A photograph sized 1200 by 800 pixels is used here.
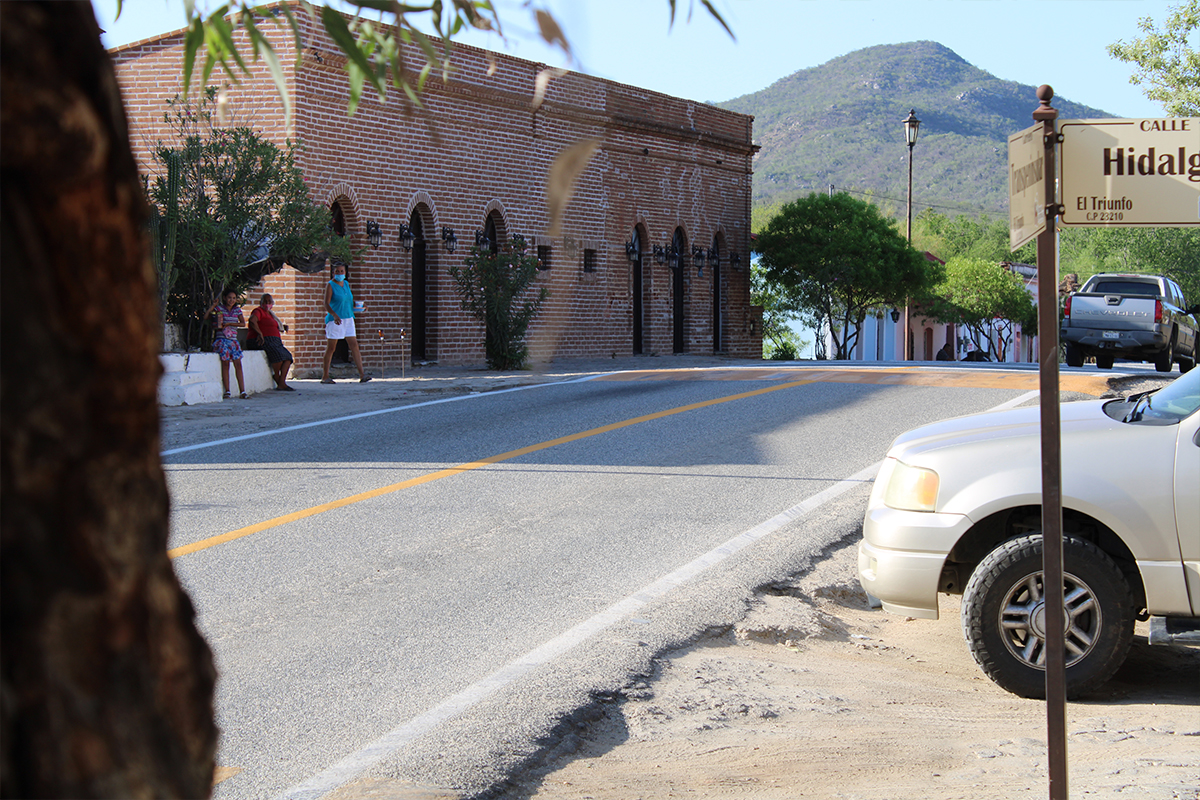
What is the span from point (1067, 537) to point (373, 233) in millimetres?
20875

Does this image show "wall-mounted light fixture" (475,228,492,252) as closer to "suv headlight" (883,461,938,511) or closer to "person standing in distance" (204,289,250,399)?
"person standing in distance" (204,289,250,399)

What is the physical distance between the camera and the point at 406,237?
25203mm

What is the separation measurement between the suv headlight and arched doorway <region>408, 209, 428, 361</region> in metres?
21.2

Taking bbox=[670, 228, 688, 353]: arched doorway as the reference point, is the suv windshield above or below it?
below

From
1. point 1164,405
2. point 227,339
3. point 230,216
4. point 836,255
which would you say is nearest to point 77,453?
point 1164,405

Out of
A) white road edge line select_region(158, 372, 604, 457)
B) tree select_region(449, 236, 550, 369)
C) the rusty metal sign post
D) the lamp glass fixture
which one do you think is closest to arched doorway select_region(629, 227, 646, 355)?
tree select_region(449, 236, 550, 369)

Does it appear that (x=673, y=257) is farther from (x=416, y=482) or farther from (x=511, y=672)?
(x=511, y=672)

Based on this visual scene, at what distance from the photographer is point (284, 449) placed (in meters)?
11.4

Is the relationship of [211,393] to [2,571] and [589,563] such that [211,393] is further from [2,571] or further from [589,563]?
[2,571]

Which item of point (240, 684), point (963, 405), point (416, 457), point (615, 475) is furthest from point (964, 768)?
point (963, 405)

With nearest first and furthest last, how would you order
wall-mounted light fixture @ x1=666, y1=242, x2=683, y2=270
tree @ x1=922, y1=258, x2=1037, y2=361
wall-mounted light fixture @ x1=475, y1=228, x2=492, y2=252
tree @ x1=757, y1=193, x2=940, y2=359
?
1. wall-mounted light fixture @ x1=475, y1=228, x2=492, y2=252
2. wall-mounted light fixture @ x1=666, y1=242, x2=683, y2=270
3. tree @ x1=757, y1=193, x2=940, y2=359
4. tree @ x1=922, y1=258, x2=1037, y2=361

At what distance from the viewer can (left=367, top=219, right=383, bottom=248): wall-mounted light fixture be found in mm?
24281

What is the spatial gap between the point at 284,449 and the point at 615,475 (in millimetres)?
3591

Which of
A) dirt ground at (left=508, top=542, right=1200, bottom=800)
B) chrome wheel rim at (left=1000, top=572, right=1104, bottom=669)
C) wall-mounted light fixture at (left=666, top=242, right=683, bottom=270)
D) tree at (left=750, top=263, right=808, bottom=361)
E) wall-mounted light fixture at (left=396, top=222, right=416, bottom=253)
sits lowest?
dirt ground at (left=508, top=542, right=1200, bottom=800)
